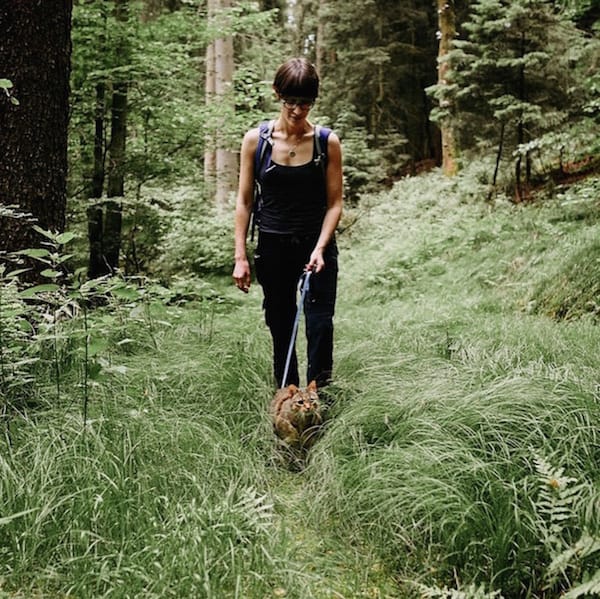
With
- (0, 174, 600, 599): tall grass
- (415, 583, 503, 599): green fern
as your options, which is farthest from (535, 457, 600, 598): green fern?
(415, 583, 503, 599): green fern

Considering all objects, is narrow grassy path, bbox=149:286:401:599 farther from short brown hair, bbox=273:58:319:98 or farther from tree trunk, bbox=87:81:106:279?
tree trunk, bbox=87:81:106:279

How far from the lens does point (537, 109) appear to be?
919cm

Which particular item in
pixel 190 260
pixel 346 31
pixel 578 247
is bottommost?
pixel 190 260

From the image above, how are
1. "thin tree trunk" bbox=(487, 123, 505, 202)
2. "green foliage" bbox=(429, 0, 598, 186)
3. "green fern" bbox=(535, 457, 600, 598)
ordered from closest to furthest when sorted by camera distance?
1. "green fern" bbox=(535, 457, 600, 598)
2. "green foliage" bbox=(429, 0, 598, 186)
3. "thin tree trunk" bbox=(487, 123, 505, 202)

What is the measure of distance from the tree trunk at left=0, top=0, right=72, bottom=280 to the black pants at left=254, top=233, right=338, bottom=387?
5.49ft

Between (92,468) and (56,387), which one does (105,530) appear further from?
(56,387)

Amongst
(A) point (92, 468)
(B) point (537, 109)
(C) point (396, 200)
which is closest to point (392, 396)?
(A) point (92, 468)

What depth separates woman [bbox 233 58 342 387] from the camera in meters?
3.14

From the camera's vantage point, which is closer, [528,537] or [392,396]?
[528,537]

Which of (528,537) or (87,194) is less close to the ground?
(87,194)

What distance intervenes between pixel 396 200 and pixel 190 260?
702cm

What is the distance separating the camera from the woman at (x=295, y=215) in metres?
3.14

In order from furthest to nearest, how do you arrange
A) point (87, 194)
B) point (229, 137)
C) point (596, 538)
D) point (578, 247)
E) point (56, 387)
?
point (229, 137), point (87, 194), point (578, 247), point (56, 387), point (596, 538)

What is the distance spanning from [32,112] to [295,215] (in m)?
2.08
